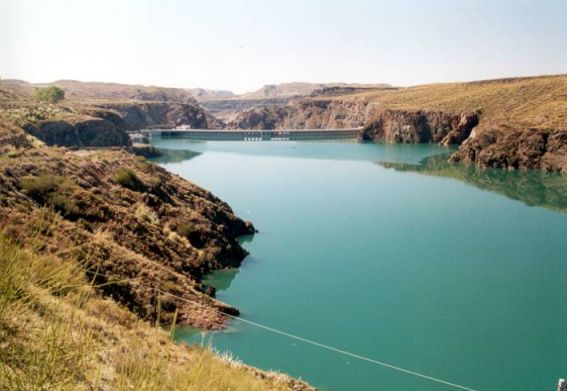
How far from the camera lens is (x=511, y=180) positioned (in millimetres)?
60656

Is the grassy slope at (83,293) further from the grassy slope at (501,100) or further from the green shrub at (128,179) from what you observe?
the grassy slope at (501,100)

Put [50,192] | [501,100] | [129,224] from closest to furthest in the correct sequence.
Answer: [50,192] < [129,224] < [501,100]

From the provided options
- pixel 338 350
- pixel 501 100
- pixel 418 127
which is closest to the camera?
pixel 338 350

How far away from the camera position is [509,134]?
2837 inches

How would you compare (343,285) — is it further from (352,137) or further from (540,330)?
(352,137)

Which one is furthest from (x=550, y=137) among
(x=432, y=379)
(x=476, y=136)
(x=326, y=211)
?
(x=432, y=379)

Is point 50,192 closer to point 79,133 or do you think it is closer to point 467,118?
point 79,133

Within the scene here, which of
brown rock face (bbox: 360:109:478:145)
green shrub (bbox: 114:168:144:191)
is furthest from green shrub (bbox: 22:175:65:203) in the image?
brown rock face (bbox: 360:109:478:145)

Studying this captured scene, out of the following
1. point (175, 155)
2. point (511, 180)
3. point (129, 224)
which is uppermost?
point (129, 224)

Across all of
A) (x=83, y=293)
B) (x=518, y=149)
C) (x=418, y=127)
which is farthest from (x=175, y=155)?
(x=83, y=293)

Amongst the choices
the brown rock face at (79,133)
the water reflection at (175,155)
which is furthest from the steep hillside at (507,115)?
the brown rock face at (79,133)

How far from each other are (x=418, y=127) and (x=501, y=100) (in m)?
16.7

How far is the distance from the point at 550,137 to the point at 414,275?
52087 mm

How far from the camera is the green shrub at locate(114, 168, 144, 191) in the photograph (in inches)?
1187
